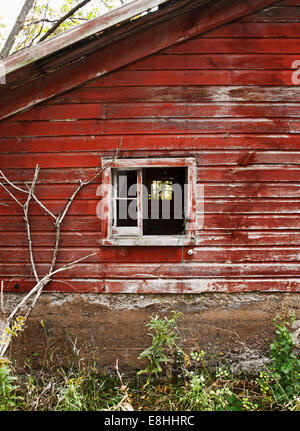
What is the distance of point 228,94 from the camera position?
12.4 feet

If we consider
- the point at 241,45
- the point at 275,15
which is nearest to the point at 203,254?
the point at 241,45

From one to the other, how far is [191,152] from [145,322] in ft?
7.39

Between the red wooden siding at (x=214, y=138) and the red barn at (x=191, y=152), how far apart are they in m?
0.01

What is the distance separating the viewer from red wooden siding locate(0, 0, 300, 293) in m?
3.77

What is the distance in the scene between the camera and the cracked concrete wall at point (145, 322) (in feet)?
12.4

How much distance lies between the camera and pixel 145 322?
3.80m

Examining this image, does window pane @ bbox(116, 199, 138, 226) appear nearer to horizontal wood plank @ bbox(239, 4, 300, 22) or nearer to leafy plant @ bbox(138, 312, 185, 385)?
leafy plant @ bbox(138, 312, 185, 385)

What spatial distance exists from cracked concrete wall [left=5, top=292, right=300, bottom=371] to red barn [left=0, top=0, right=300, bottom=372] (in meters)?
0.02

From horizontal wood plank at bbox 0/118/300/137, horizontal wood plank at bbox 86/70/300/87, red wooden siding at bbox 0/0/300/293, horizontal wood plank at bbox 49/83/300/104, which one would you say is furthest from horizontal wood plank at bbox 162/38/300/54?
horizontal wood plank at bbox 0/118/300/137

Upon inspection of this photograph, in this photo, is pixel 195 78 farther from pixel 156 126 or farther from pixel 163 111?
pixel 156 126
